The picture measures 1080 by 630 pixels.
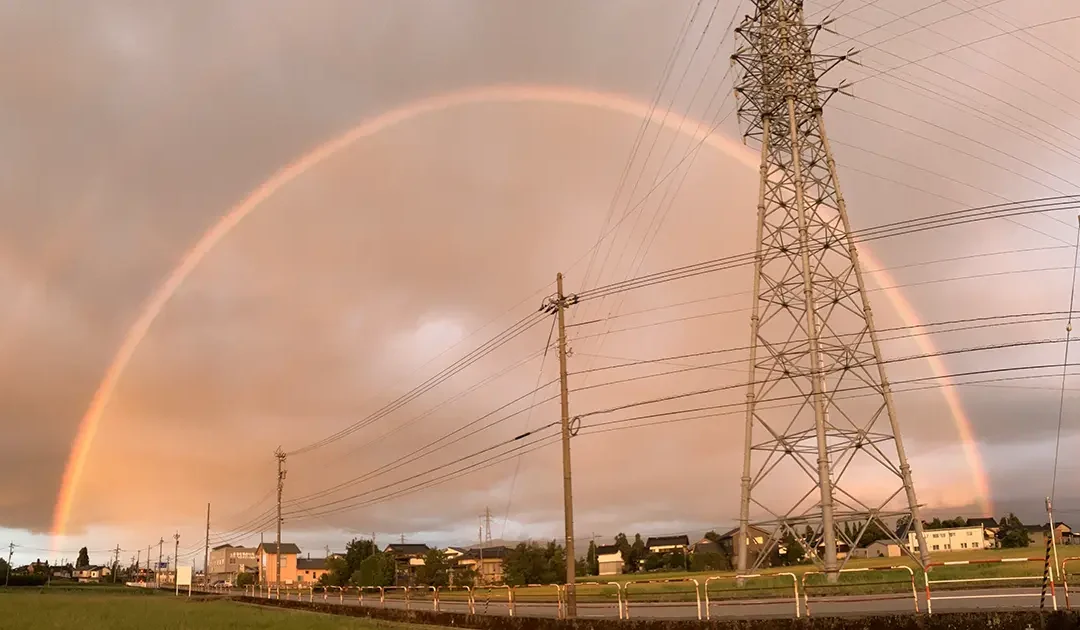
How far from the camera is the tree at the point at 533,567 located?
96062 mm

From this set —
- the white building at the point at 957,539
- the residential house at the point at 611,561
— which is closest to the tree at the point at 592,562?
the residential house at the point at 611,561

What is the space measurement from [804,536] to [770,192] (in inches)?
609

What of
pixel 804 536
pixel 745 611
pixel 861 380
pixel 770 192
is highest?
pixel 770 192

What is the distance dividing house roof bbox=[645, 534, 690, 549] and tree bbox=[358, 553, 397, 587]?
85306mm

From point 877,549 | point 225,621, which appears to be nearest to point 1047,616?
point 225,621

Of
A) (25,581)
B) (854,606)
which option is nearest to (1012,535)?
(854,606)

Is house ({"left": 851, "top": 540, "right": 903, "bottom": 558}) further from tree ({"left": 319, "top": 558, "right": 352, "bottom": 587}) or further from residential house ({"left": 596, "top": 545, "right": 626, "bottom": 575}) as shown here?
tree ({"left": 319, "top": 558, "right": 352, "bottom": 587})

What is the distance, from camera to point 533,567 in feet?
319

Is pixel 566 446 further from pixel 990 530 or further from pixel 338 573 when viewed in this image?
pixel 990 530

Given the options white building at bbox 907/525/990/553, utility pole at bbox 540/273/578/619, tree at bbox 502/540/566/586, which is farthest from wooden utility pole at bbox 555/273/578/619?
white building at bbox 907/525/990/553

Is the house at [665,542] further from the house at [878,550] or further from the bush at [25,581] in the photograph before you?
the bush at [25,581]

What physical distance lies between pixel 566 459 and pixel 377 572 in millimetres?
88755

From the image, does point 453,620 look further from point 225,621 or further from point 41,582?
point 41,582

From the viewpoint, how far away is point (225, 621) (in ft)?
135
